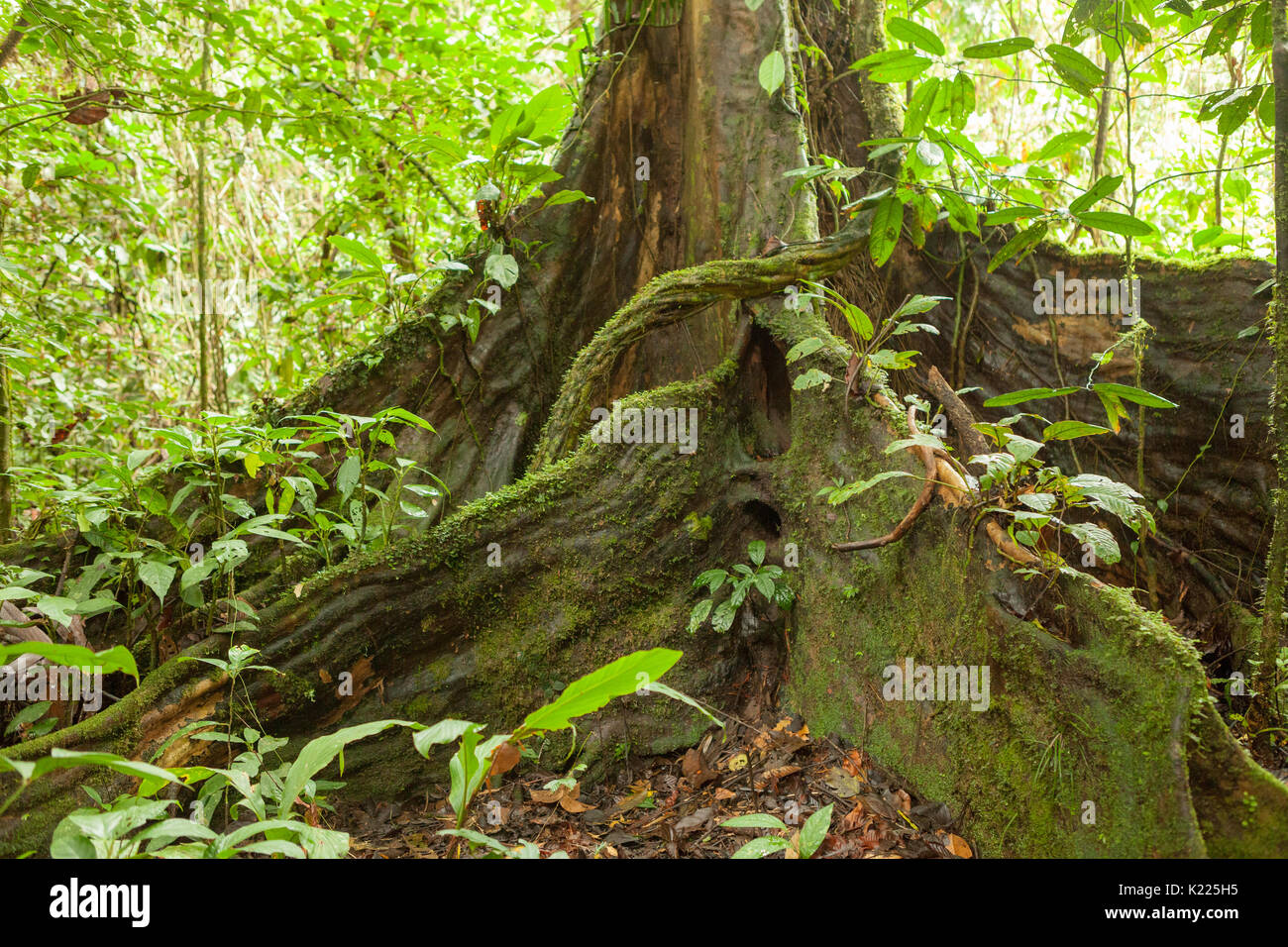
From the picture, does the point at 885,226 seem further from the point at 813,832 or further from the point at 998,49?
the point at 813,832

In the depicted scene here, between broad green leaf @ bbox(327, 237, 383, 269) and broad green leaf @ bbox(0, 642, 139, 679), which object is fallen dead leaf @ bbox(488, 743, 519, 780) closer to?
broad green leaf @ bbox(0, 642, 139, 679)

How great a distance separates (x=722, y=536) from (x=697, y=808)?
1059 millimetres

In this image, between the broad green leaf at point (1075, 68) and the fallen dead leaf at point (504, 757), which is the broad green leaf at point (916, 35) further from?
the fallen dead leaf at point (504, 757)

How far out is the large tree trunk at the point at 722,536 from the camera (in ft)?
6.68

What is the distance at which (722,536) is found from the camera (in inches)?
125

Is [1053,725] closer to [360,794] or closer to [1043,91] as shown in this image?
[360,794]

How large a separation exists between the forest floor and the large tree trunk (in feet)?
0.29

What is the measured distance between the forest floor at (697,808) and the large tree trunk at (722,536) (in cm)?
9

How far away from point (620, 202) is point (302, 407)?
2.02 meters

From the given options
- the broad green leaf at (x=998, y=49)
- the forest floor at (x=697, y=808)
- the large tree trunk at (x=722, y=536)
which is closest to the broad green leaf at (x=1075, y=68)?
the broad green leaf at (x=998, y=49)

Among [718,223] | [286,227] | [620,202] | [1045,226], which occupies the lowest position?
[1045,226]

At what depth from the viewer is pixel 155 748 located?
2486 mm
